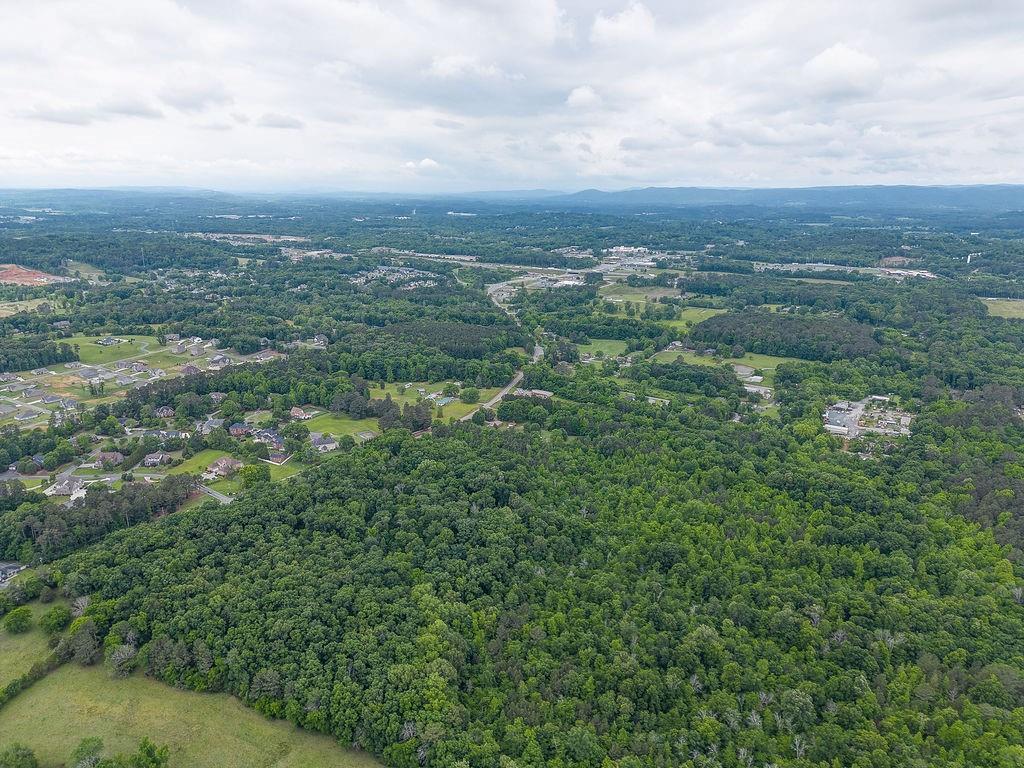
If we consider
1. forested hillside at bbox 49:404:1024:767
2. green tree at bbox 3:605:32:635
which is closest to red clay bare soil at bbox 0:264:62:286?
green tree at bbox 3:605:32:635

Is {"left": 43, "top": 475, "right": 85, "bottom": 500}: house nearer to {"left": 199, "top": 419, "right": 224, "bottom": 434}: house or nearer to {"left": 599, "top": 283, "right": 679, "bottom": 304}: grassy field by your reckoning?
{"left": 199, "top": 419, "right": 224, "bottom": 434}: house

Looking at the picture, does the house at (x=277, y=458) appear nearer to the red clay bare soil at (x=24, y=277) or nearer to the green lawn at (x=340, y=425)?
the green lawn at (x=340, y=425)

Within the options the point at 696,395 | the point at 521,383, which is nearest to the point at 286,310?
the point at 521,383

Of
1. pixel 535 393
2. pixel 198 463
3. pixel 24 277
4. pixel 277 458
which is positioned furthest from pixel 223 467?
pixel 24 277

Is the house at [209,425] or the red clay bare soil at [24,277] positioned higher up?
the red clay bare soil at [24,277]

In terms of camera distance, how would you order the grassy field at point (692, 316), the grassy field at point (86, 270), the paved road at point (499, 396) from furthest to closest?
the grassy field at point (86, 270)
the grassy field at point (692, 316)
the paved road at point (499, 396)

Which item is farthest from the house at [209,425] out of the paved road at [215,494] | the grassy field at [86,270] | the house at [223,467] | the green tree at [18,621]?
the grassy field at [86,270]

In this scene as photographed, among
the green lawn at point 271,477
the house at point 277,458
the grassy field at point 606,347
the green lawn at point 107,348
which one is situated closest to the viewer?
the green lawn at point 271,477

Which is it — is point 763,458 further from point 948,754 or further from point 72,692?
point 72,692
